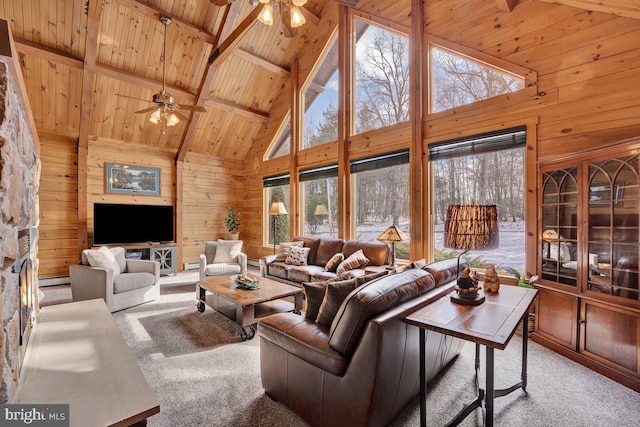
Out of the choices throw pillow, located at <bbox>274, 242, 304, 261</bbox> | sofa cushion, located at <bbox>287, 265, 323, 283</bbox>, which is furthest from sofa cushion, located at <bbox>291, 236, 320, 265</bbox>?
sofa cushion, located at <bbox>287, 265, 323, 283</bbox>

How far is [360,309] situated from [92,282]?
12.5 feet

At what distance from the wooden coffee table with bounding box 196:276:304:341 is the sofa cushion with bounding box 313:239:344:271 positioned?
4.07ft

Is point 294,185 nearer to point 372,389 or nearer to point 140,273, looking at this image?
point 140,273

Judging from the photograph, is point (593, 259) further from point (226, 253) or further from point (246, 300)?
point (226, 253)

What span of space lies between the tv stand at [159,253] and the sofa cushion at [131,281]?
6.47 feet

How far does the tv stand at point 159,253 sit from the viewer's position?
5.98m

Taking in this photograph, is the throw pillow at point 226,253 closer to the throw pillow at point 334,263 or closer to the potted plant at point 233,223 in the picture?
the throw pillow at point 334,263

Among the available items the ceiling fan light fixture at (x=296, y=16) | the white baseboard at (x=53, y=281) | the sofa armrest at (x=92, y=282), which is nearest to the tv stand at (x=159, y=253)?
the white baseboard at (x=53, y=281)

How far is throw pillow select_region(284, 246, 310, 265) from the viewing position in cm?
489

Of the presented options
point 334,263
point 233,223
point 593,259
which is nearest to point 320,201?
point 334,263

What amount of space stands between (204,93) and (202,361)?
487 cm

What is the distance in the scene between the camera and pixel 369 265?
432cm

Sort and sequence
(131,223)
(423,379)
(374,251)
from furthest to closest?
(131,223) < (374,251) < (423,379)

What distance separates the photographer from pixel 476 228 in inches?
76.5
